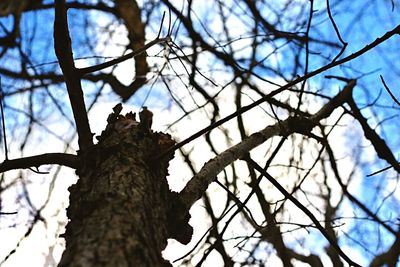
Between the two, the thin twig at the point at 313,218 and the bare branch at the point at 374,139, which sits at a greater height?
the bare branch at the point at 374,139

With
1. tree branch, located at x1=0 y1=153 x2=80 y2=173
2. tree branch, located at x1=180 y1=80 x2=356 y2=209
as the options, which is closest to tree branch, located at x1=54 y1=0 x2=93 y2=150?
tree branch, located at x1=0 y1=153 x2=80 y2=173

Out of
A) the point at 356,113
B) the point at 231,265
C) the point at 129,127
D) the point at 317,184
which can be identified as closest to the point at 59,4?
the point at 129,127

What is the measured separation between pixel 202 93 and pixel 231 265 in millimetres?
1337

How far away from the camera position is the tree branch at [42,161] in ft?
5.03

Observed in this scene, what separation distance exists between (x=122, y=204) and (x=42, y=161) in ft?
1.62

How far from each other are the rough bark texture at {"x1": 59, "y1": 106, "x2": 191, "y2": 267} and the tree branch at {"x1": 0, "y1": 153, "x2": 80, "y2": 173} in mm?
52

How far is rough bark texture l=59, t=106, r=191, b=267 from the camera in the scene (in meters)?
1.03

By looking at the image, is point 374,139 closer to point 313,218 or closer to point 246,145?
point 313,218

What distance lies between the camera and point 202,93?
320 centimetres

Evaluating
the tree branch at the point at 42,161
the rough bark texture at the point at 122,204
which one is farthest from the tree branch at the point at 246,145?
the tree branch at the point at 42,161

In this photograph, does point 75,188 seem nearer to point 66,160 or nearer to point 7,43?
point 66,160

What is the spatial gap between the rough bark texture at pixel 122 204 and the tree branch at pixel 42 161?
0.05 meters

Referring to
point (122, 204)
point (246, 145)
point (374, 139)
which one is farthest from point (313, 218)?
point (374, 139)

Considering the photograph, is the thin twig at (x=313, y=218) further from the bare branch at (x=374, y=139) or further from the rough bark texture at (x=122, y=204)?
the bare branch at (x=374, y=139)
